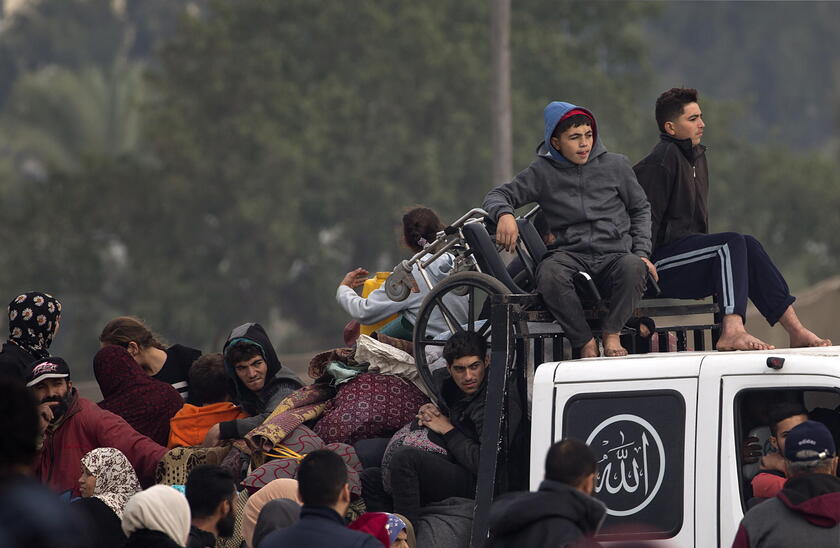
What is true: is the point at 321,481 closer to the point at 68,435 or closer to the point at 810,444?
the point at 810,444

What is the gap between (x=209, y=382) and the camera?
795 cm

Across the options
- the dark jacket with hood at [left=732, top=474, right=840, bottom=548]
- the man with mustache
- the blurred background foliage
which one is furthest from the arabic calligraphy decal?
the blurred background foliage

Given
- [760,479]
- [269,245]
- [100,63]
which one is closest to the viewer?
[760,479]

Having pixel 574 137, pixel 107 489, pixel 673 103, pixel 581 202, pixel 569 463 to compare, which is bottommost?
pixel 107 489

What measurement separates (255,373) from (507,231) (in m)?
1.55

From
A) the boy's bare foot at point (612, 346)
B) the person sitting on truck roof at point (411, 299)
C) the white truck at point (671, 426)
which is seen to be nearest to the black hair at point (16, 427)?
the white truck at point (671, 426)

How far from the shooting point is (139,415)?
25.5 feet

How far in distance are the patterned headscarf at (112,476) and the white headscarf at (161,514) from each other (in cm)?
142

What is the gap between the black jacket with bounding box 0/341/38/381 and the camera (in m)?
7.40

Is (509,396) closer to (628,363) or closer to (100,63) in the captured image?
(628,363)

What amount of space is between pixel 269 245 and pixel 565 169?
24.9m

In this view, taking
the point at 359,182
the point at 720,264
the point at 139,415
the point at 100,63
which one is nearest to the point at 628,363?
the point at 720,264

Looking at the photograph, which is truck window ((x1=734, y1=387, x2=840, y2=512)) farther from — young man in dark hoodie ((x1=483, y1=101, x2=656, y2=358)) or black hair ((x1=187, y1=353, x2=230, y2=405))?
black hair ((x1=187, y1=353, x2=230, y2=405))

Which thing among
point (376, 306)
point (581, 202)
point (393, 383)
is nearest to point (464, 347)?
point (393, 383)
